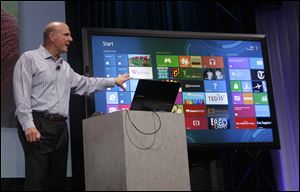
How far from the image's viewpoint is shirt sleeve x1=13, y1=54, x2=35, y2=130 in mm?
2885

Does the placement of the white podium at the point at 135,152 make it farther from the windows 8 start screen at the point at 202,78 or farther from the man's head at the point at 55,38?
the windows 8 start screen at the point at 202,78

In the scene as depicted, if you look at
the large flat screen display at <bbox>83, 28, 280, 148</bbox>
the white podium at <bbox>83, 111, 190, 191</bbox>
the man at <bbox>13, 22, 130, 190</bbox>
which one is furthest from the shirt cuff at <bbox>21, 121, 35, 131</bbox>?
the large flat screen display at <bbox>83, 28, 280, 148</bbox>

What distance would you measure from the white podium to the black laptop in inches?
3.2

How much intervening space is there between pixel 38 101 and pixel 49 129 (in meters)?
0.18

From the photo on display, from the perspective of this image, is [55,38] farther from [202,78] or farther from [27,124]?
[202,78]

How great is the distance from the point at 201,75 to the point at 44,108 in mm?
1618

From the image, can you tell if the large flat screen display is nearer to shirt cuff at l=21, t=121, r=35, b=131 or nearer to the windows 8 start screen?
the windows 8 start screen

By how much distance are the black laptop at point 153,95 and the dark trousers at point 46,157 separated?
470 mm

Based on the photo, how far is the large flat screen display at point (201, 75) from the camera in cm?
405

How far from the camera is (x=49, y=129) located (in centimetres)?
302

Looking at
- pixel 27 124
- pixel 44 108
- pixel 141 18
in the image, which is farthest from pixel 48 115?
pixel 141 18

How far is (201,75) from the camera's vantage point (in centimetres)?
425

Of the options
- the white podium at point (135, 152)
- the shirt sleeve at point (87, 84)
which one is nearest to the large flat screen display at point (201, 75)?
the shirt sleeve at point (87, 84)

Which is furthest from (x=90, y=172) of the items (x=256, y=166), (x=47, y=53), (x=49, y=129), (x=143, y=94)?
(x=256, y=166)
